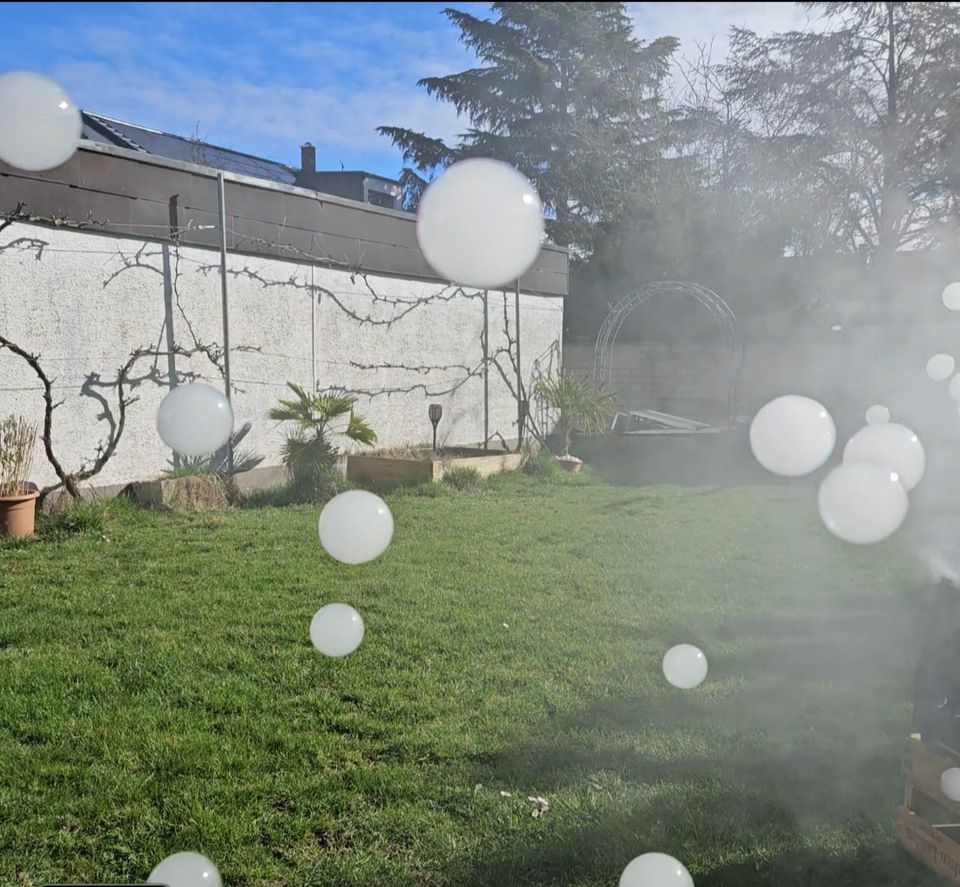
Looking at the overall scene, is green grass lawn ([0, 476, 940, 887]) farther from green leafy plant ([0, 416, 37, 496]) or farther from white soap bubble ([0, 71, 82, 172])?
white soap bubble ([0, 71, 82, 172])

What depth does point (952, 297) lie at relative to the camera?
7.28 m

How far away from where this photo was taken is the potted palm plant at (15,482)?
461 centimetres

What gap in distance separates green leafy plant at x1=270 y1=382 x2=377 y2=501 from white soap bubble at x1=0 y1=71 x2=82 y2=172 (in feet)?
11.5

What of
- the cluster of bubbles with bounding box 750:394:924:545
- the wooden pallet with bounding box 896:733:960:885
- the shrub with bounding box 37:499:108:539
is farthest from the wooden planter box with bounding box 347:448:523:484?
the wooden pallet with bounding box 896:733:960:885

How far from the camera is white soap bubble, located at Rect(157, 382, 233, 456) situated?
3658mm

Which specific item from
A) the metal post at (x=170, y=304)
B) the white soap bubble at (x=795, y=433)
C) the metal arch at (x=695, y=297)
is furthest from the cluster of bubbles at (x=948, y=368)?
the metal post at (x=170, y=304)

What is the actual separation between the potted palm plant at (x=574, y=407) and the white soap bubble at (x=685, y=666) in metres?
5.33

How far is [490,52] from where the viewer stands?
14703 mm

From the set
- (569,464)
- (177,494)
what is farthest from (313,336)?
(569,464)

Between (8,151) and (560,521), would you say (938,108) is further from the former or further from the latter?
(8,151)

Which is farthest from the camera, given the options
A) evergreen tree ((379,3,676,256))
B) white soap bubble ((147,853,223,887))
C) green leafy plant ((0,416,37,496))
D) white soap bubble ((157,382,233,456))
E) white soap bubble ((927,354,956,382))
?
evergreen tree ((379,3,676,256))

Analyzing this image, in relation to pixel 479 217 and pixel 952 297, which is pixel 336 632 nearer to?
pixel 479 217

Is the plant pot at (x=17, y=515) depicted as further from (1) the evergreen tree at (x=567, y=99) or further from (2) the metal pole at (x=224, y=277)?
(1) the evergreen tree at (x=567, y=99)

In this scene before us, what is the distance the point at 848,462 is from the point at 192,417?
10.5 feet
